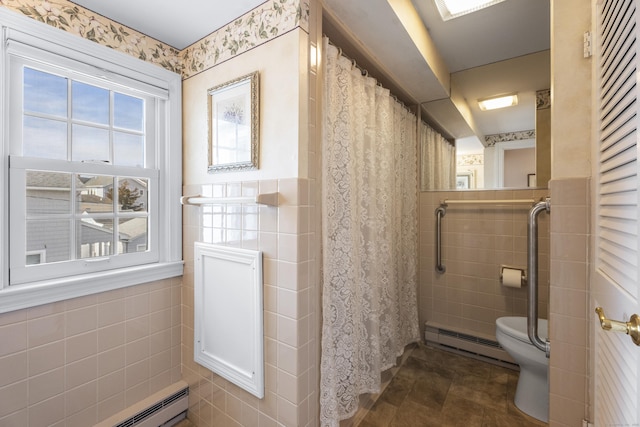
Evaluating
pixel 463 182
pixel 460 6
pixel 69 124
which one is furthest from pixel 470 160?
pixel 69 124

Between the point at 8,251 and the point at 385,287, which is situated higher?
the point at 8,251

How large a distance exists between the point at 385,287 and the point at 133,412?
5.30ft

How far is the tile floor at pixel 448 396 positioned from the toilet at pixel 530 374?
6cm

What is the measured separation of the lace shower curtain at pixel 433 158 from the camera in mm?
2454

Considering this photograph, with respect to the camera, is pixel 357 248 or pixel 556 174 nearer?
pixel 556 174

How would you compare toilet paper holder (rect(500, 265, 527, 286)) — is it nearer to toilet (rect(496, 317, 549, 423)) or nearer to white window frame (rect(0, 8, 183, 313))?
toilet (rect(496, 317, 549, 423))

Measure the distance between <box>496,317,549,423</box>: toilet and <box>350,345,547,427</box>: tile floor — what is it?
60 mm

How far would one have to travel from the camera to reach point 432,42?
192 centimetres

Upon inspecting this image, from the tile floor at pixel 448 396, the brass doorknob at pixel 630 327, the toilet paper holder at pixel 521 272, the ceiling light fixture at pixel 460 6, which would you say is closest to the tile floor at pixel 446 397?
the tile floor at pixel 448 396

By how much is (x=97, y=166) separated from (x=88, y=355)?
0.95 metres

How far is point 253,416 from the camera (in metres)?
1.34

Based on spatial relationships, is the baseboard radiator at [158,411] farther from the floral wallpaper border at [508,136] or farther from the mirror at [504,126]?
the floral wallpaper border at [508,136]

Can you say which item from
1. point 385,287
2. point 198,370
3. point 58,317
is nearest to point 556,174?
point 385,287

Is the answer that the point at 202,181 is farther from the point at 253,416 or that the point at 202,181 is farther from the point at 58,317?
the point at 253,416
